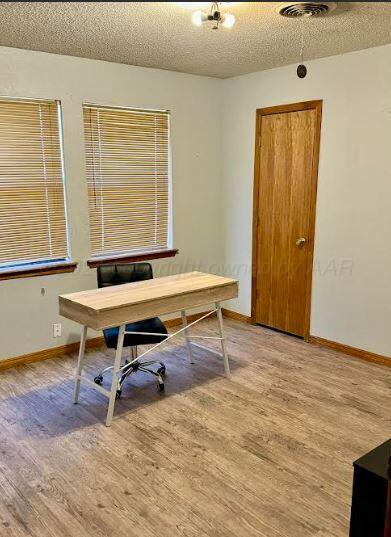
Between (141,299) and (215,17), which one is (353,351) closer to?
(141,299)

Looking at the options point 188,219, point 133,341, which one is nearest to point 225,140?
point 188,219

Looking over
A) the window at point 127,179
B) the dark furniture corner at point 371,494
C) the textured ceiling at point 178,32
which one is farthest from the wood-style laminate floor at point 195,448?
the textured ceiling at point 178,32

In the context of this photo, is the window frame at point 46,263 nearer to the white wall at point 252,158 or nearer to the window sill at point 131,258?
the white wall at point 252,158

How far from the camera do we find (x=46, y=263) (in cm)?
403

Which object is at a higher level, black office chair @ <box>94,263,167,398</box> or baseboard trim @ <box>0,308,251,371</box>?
black office chair @ <box>94,263,167,398</box>

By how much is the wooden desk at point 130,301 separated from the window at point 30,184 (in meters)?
0.95

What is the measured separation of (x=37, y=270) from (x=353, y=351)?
2.81 m

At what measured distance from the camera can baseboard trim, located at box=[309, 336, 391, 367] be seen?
3.92m

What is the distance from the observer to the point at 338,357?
4102 millimetres

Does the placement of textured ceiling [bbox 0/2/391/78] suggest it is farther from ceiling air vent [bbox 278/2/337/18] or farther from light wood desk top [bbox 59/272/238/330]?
light wood desk top [bbox 59/272/238/330]

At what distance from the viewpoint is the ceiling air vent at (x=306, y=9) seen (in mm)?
2604

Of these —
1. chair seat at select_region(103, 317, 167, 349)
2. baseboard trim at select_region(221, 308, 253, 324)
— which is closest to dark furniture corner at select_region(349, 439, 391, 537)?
chair seat at select_region(103, 317, 167, 349)

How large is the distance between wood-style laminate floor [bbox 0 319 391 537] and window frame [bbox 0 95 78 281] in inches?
30.8

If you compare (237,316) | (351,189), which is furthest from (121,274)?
(351,189)
